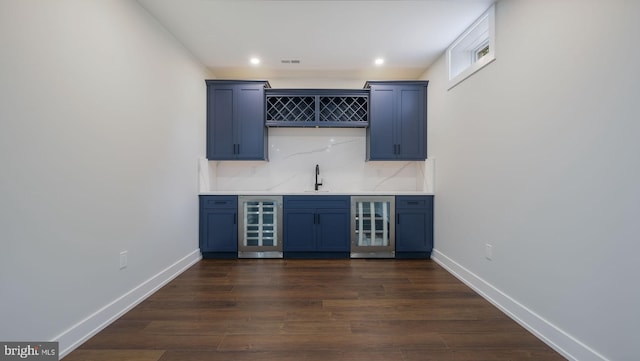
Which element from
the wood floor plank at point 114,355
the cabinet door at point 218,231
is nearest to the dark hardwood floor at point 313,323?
the wood floor plank at point 114,355

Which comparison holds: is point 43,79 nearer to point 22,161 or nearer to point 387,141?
point 22,161

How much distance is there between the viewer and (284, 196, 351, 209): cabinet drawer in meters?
3.49

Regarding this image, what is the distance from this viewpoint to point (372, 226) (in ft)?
11.6

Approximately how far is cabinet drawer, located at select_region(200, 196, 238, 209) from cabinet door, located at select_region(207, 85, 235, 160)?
22.3 inches

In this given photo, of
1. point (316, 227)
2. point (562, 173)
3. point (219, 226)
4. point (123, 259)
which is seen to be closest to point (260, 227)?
point (219, 226)

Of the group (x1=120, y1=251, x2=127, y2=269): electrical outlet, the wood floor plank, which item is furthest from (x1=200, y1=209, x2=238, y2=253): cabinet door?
the wood floor plank

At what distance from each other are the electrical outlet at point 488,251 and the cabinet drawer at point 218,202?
285cm

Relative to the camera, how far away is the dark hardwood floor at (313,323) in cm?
158

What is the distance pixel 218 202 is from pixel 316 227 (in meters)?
1.34

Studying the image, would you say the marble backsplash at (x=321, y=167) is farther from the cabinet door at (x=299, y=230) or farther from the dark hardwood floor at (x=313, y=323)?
the dark hardwood floor at (x=313, y=323)

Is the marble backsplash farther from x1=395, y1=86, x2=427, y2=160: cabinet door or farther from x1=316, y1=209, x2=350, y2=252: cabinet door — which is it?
x1=316, y1=209, x2=350, y2=252: cabinet door

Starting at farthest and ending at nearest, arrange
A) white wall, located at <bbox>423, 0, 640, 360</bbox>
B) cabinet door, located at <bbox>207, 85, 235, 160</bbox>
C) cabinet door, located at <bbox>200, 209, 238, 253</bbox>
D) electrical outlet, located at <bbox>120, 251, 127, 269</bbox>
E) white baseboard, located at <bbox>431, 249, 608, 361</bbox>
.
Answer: cabinet door, located at <bbox>207, 85, 235, 160</bbox>
cabinet door, located at <bbox>200, 209, 238, 253</bbox>
electrical outlet, located at <bbox>120, 251, 127, 269</bbox>
white baseboard, located at <bbox>431, 249, 608, 361</bbox>
white wall, located at <bbox>423, 0, 640, 360</bbox>

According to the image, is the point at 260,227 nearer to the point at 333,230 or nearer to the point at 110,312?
the point at 333,230

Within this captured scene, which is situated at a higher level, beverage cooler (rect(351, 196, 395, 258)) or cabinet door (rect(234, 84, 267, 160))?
cabinet door (rect(234, 84, 267, 160))
